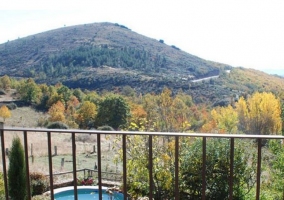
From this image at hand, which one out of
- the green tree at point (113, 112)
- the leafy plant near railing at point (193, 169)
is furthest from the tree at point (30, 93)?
the leafy plant near railing at point (193, 169)

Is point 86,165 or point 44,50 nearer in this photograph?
point 86,165

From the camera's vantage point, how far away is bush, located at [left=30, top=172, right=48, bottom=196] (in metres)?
9.83

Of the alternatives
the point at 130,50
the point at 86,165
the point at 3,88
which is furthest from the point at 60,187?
the point at 130,50

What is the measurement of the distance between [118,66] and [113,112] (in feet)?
78.9

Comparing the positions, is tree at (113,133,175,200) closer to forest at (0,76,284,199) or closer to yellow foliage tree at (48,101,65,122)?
forest at (0,76,284,199)

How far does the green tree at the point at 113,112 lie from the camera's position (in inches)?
953

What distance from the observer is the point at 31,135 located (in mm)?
19797

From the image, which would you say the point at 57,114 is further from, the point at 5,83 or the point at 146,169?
the point at 146,169

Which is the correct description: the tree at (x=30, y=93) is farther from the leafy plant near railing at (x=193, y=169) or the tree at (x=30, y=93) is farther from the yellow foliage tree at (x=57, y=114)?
the leafy plant near railing at (x=193, y=169)

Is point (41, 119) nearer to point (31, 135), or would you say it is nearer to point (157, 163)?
point (31, 135)

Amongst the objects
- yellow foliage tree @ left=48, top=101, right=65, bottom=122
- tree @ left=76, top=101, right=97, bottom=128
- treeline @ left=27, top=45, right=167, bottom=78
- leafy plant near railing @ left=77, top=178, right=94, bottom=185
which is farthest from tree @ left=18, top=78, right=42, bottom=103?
leafy plant near railing @ left=77, top=178, right=94, bottom=185

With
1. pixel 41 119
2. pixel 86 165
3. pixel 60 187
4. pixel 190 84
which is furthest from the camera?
pixel 190 84

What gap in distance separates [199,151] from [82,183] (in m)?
5.27

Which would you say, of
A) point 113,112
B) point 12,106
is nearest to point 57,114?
point 113,112
